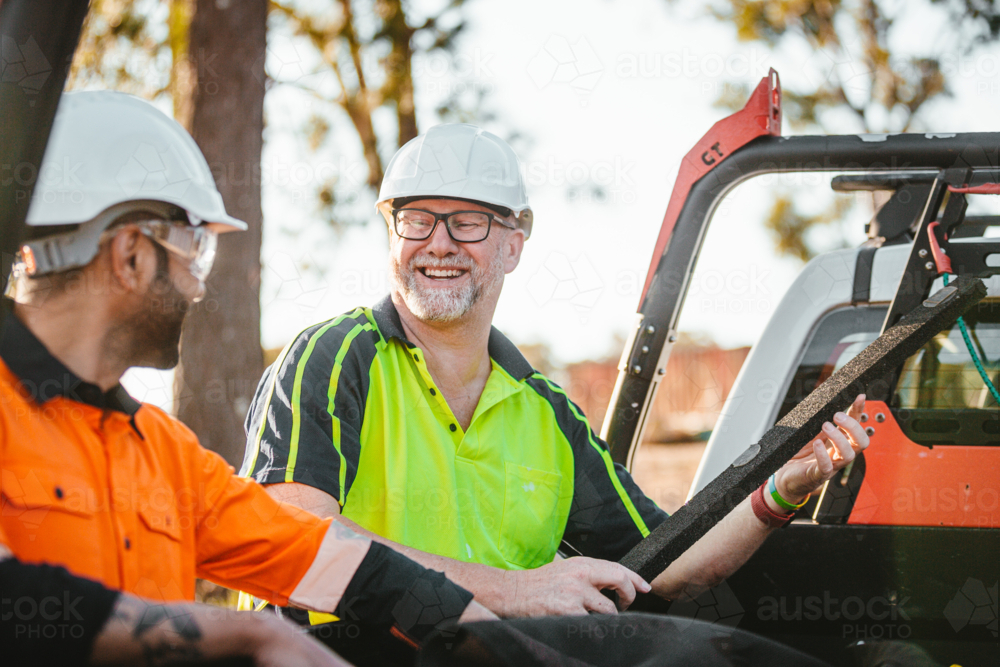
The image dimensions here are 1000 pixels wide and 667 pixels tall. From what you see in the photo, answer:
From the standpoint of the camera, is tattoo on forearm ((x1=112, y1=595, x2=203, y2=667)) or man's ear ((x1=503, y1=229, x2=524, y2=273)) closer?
tattoo on forearm ((x1=112, y1=595, x2=203, y2=667))

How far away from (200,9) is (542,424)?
3771mm

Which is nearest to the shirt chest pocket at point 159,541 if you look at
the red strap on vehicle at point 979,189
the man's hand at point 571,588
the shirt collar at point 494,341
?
the man's hand at point 571,588

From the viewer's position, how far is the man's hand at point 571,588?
2.01 meters

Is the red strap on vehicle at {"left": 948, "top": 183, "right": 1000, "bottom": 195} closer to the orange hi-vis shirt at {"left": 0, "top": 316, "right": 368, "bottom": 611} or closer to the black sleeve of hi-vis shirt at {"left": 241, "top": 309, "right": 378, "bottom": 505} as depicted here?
the black sleeve of hi-vis shirt at {"left": 241, "top": 309, "right": 378, "bottom": 505}

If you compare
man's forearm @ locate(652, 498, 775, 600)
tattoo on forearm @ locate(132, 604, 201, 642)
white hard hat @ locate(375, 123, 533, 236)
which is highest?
white hard hat @ locate(375, 123, 533, 236)

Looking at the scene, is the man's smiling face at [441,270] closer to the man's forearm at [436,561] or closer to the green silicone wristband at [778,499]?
the man's forearm at [436,561]

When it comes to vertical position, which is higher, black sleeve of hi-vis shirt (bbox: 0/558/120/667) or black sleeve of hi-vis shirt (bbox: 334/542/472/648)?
black sleeve of hi-vis shirt (bbox: 0/558/120/667)

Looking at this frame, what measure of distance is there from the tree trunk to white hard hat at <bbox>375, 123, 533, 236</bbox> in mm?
2549

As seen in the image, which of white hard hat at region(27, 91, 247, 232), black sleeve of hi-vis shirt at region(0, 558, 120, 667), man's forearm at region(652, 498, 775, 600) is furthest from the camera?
man's forearm at region(652, 498, 775, 600)

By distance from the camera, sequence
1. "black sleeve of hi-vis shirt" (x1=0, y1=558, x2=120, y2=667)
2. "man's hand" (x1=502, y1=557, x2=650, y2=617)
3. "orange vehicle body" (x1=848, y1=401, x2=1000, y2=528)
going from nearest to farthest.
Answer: "black sleeve of hi-vis shirt" (x1=0, y1=558, x2=120, y2=667), "man's hand" (x1=502, y1=557, x2=650, y2=617), "orange vehicle body" (x1=848, y1=401, x2=1000, y2=528)

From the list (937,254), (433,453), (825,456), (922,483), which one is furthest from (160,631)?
(937,254)

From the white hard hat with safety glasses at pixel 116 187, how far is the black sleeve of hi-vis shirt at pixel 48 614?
512 mm

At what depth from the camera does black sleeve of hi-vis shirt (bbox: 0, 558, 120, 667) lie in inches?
38.1

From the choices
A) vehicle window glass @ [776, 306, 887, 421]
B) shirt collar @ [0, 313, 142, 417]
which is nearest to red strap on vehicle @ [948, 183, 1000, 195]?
vehicle window glass @ [776, 306, 887, 421]
